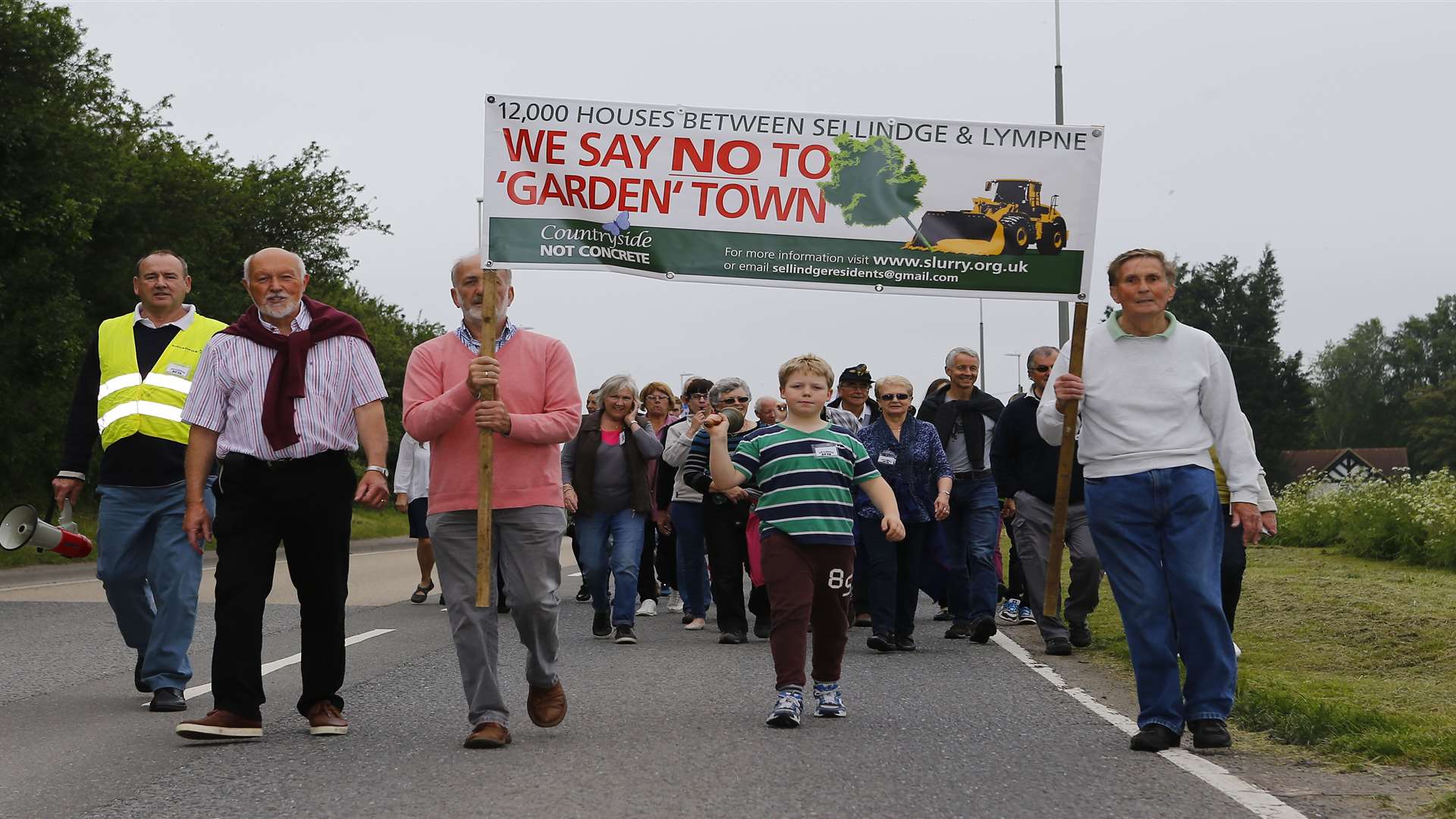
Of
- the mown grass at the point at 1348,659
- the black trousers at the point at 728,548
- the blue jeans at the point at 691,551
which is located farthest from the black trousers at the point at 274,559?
the blue jeans at the point at 691,551

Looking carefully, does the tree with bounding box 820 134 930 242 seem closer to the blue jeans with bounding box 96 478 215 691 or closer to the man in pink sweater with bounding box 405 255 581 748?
the man in pink sweater with bounding box 405 255 581 748

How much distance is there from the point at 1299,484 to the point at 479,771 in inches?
1140

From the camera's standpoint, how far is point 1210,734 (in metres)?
6.79

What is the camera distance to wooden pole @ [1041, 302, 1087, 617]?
758 centimetres

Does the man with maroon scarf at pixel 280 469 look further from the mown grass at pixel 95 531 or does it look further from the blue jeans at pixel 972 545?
the mown grass at pixel 95 531

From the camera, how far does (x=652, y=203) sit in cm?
875

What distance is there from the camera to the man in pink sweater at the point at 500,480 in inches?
265

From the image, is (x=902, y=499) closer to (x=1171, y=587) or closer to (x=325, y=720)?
(x=1171, y=587)

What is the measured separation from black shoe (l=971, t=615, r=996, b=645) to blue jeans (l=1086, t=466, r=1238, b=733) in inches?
168

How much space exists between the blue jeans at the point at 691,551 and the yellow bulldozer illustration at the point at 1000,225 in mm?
4317

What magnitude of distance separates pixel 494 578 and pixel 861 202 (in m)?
3.29

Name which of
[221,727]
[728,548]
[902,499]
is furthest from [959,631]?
[221,727]

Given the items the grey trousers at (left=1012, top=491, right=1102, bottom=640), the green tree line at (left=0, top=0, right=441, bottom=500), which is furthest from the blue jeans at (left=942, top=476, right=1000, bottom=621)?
the green tree line at (left=0, top=0, right=441, bottom=500)

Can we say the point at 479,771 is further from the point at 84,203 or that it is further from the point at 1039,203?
the point at 84,203
